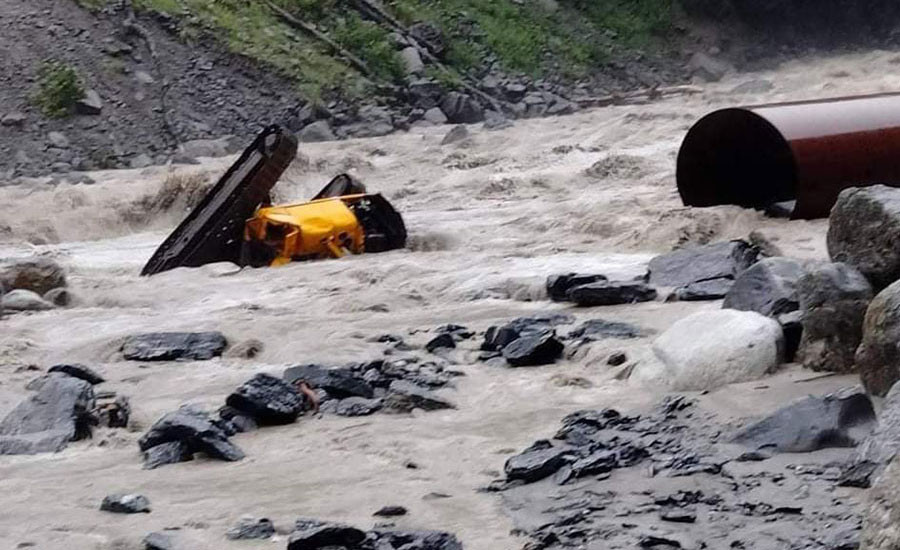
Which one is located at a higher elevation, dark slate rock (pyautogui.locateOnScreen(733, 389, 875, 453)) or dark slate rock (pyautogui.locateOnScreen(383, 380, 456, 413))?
dark slate rock (pyautogui.locateOnScreen(733, 389, 875, 453))

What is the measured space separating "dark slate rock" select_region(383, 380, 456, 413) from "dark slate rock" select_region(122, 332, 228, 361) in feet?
5.70

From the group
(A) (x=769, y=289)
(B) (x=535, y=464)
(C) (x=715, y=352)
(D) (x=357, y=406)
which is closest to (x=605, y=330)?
(A) (x=769, y=289)

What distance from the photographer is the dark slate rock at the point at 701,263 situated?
335 inches

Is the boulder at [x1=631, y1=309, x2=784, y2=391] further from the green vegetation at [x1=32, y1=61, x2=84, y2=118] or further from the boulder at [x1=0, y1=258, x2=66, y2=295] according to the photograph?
the green vegetation at [x1=32, y1=61, x2=84, y2=118]

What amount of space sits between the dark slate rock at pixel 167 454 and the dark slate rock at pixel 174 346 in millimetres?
2035

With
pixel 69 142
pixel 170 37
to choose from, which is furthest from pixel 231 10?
pixel 69 142

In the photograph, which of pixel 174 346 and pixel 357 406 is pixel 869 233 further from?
pixel 174 346

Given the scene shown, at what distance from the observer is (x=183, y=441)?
583cm

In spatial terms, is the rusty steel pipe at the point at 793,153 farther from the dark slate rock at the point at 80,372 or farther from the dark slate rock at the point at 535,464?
the dark slate rock at the point at 535,464

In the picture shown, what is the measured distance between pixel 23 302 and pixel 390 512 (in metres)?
5.74

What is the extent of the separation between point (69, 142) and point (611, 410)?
1335 cm

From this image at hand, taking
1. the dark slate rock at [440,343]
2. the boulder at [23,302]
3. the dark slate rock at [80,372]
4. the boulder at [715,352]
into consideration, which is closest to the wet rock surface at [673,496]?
the boulder at [715,352]

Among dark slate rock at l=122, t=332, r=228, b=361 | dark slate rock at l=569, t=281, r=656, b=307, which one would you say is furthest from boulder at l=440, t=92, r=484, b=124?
dark slate rock at l=122, t=332, r=228, b=361

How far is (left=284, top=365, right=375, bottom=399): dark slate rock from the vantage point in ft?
21.7
